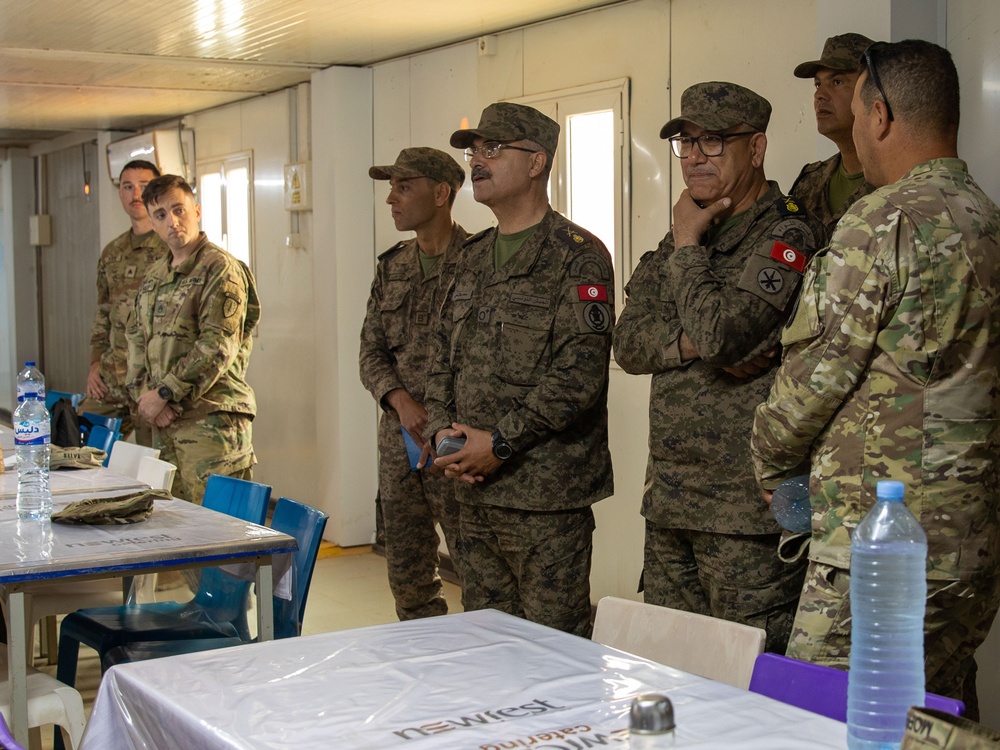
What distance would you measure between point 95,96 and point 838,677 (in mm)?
7522

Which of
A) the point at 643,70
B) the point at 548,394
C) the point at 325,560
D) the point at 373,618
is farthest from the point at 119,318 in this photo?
the point at 548,394

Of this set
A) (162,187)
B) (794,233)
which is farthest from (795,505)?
(162,187)

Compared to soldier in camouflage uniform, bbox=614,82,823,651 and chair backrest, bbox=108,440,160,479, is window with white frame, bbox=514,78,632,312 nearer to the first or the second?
soldier in camouflage uniform, bbox=614,82,823,651

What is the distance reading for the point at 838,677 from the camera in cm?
190

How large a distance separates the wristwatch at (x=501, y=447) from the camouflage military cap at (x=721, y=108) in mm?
987

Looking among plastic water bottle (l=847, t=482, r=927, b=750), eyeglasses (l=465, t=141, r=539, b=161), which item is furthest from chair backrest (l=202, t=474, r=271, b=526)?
plastic water bottle (l=847, t=482, r=927, b=750)

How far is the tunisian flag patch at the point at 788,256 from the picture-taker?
2844mm

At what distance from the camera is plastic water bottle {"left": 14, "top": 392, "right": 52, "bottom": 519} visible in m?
3.42

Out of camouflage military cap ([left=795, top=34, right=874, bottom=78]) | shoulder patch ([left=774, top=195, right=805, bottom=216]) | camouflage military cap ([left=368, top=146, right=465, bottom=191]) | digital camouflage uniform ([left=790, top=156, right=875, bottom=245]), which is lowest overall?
shoulder patch ([left=774, top=195, right=805, bottom=216])

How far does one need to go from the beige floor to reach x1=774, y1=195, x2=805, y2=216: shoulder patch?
2686mm

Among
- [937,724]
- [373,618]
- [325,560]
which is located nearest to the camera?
[937,724]

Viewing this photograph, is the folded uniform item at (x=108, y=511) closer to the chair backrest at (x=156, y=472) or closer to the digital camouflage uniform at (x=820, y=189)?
the chair backrest at (x=156, y=472)

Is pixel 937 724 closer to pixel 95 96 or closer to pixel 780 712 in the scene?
pixel 780 712

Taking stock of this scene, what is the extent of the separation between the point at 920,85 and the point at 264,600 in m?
2.00
